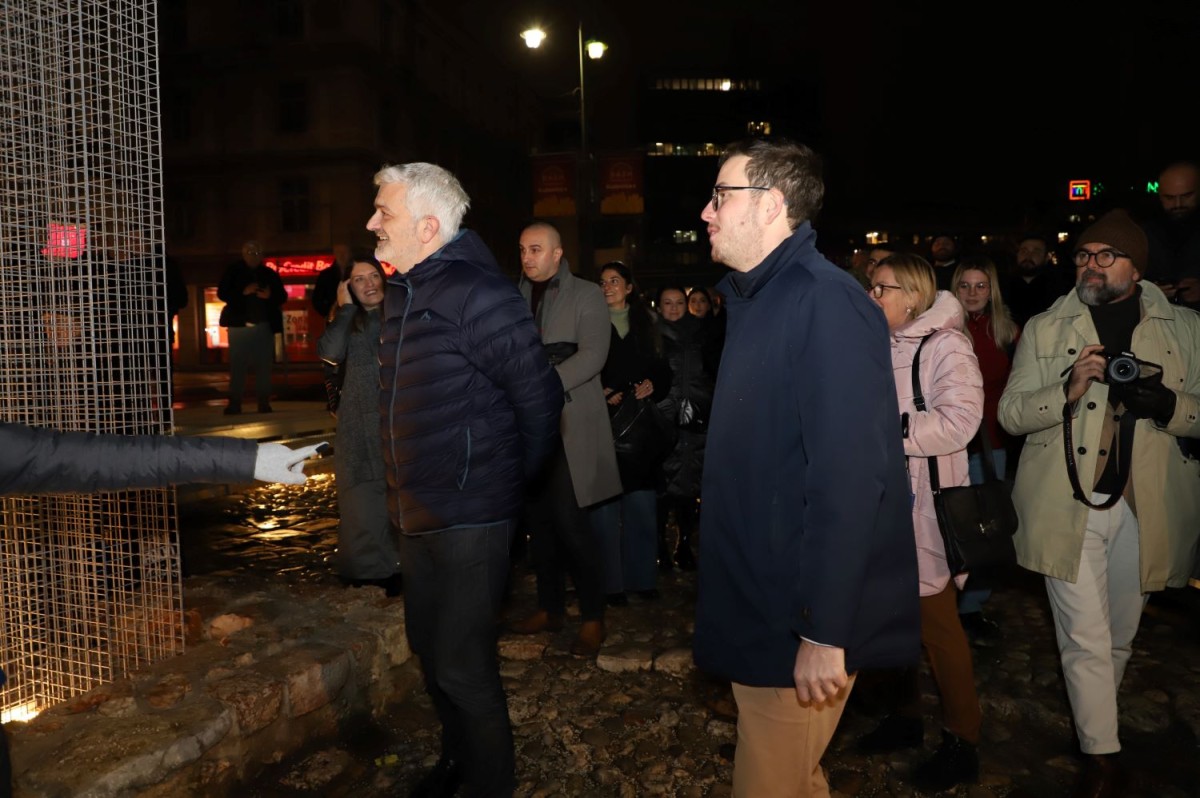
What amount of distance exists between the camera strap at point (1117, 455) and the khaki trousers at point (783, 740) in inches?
66.1

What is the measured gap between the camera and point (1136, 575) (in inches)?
135

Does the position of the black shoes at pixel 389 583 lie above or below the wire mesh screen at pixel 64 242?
below

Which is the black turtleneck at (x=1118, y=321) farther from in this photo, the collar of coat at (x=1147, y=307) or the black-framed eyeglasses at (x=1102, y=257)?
the black-framed eyeglasses at (x=1102, y=257)

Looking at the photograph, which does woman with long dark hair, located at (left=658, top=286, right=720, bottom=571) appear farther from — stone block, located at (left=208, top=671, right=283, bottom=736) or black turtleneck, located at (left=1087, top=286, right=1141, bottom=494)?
stone block, located at (left=208, top=671, right=283, bottom=736)

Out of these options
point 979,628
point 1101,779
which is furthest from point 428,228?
point 979,628

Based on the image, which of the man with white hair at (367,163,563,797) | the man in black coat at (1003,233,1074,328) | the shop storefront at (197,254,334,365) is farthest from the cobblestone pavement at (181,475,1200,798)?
the shop storefront at (197,254,334,365)

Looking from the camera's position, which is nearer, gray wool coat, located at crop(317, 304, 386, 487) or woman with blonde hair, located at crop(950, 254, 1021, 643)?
gray wool coat, located at crop(317, 304, 386, 487)

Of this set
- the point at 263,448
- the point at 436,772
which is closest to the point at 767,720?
the point at 263,448

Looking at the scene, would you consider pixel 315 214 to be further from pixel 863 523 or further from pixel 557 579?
pixel 863 523

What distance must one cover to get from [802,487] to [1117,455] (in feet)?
6.57

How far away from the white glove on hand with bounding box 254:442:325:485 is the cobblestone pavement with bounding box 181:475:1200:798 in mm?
1902

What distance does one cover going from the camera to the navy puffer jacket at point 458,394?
288 cm

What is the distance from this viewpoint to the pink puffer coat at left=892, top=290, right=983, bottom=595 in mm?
3332

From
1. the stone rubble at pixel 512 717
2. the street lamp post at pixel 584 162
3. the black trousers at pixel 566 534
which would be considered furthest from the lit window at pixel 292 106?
the black trousers at pixel 566 534
